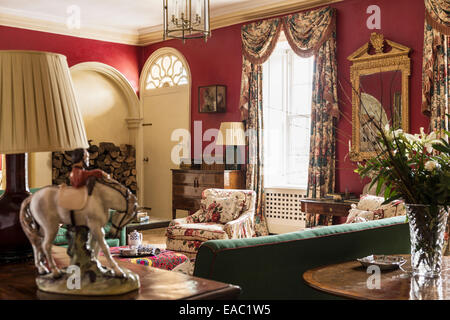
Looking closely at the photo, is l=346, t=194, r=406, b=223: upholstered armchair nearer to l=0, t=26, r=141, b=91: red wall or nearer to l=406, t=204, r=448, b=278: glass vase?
l=406, t=204, r=448, b=278: glass vase

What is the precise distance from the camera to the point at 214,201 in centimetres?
629

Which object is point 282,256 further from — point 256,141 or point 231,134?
point 256,141

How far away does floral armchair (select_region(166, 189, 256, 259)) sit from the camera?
18.8ft

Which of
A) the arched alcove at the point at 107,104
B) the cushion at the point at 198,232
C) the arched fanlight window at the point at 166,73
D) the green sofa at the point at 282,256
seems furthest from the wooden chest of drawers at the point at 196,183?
the green sofa at the point at 282,256

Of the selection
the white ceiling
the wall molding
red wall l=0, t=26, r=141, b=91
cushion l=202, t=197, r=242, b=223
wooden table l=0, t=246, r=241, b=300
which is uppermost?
the white ceiling

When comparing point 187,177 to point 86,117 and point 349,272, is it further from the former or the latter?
point 349,272

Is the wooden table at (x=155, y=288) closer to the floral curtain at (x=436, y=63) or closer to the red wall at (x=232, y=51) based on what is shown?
the red wall at (x=232, y=51)

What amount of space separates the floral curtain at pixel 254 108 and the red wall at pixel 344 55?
12.0 inches

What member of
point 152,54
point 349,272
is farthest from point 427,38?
point 152,54

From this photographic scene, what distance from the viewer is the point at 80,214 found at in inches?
49.0

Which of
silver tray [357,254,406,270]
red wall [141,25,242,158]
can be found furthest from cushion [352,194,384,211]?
red wall [141,25,242,158]

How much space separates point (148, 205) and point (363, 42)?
4833 millimetres

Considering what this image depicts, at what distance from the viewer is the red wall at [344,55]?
595cm

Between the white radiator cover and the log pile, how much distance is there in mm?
2758
